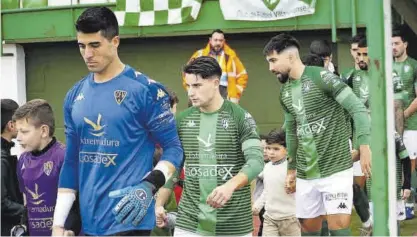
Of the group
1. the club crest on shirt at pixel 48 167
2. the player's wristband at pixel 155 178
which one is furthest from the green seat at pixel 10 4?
the player's wristband at pixel 155 178

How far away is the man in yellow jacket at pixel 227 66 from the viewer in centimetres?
1363

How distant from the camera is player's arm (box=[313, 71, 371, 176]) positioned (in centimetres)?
715

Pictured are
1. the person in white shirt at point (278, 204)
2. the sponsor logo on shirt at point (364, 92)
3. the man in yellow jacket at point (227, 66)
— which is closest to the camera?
the person in white shirt at point (278, 204)

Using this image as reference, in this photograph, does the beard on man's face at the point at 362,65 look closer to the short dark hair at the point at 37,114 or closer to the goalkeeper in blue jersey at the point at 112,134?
the short dark hair at the point at 37,114

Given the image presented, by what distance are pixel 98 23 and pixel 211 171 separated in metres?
1.80

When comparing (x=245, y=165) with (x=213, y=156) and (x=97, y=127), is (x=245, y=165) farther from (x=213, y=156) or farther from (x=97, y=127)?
(x=97, y=127)

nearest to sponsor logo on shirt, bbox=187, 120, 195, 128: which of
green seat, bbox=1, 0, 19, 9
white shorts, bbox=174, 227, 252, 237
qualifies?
white shorts, bbox=174, 227, 252, 237

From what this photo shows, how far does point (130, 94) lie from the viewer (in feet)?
16.7

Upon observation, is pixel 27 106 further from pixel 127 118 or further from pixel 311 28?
pixel 311 28

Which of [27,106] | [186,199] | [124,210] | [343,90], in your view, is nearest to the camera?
[124,210]

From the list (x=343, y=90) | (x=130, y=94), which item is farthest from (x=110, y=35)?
(x=343, y=90)

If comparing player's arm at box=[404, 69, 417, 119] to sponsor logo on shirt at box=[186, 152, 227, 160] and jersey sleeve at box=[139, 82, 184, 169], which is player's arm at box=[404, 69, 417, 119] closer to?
sponsor logo on shirt at box=[186, 152, 227, 160]

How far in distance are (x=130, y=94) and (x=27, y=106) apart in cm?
141

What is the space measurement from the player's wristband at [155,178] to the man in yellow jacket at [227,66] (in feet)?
28.0
